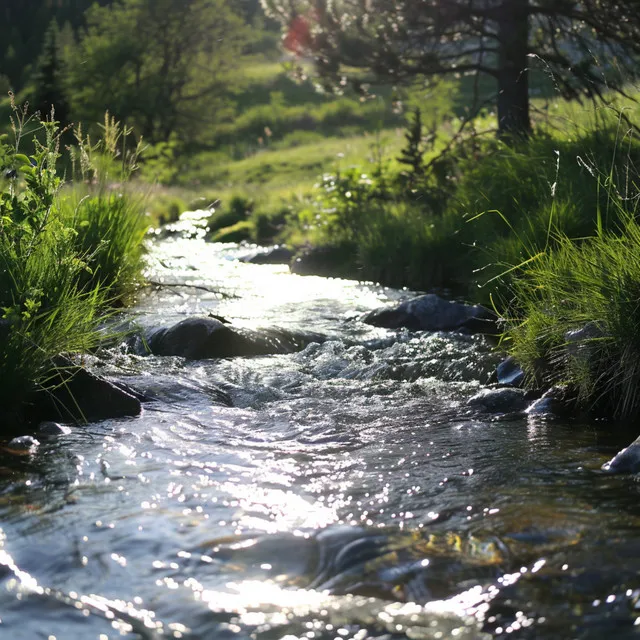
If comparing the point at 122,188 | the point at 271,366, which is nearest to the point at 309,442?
the point at 271,366

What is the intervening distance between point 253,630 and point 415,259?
8.38m

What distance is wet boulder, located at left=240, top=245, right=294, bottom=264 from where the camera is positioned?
13.5m

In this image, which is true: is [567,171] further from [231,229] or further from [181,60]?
[181,60]

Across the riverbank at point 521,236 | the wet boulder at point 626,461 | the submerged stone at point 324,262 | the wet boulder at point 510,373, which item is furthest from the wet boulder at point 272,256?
the wet boulder at point 626,461

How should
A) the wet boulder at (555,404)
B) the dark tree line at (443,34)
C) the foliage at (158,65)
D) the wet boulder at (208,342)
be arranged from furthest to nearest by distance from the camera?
the foliage at (158,65)
the dark tree line at (443,34)
the wet boulder at (208,342)
the wet boulder at (555,404)

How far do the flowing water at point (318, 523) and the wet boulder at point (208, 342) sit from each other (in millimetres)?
1005

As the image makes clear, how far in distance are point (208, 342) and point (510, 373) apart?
2461 mm

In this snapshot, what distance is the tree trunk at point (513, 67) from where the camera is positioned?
11.6 metres

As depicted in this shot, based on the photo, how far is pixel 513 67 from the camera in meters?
12.1

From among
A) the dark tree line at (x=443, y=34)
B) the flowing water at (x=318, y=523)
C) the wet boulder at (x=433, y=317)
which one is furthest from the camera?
the dark tree line at (x=443, y=34)

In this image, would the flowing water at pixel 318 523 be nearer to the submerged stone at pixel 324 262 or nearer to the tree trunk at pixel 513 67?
the submerged stone at pixel 324 262

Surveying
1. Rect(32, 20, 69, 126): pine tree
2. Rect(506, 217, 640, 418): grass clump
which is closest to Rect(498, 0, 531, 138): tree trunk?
Rect(506, 217, 640, 418): grass clump

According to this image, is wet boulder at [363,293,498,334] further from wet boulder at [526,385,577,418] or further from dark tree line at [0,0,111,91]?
dark tree line at [0,0,111,91]

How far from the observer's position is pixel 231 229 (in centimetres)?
1739
